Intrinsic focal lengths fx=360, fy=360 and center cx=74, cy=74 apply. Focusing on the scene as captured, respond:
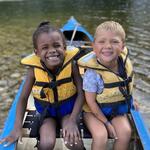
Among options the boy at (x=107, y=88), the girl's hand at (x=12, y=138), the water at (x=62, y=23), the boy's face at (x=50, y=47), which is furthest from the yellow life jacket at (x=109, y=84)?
the water at (x=62, y=23)

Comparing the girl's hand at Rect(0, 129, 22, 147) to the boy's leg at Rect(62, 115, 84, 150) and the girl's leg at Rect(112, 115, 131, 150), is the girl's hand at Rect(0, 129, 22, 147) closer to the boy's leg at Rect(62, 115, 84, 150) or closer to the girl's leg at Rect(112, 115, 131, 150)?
the boy's leg at Rect(62, 115, 84, 150)

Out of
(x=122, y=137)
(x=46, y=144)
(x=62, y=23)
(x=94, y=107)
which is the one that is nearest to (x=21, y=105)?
(x=46, y=144)

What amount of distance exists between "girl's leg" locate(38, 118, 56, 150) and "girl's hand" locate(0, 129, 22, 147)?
21 centimetres

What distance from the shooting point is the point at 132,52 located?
28.2ft

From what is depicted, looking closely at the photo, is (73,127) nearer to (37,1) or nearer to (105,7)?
(105,7)

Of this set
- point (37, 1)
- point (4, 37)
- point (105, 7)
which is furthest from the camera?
point (37, 1)

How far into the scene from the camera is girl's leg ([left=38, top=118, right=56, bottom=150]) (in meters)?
3.20

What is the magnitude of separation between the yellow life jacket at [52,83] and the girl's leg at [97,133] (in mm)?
342

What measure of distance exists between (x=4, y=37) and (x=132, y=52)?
160 inches

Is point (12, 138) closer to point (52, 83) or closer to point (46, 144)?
point (46, 144)

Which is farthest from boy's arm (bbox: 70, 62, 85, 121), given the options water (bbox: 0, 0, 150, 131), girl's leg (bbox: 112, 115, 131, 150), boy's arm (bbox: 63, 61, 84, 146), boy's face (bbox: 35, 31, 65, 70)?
water (bbox: 0, 0, 150, 131)

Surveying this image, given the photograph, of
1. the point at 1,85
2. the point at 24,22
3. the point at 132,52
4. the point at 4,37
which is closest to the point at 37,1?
the point at 24,22

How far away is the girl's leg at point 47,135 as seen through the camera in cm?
320

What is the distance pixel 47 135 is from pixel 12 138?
12.4 inches
